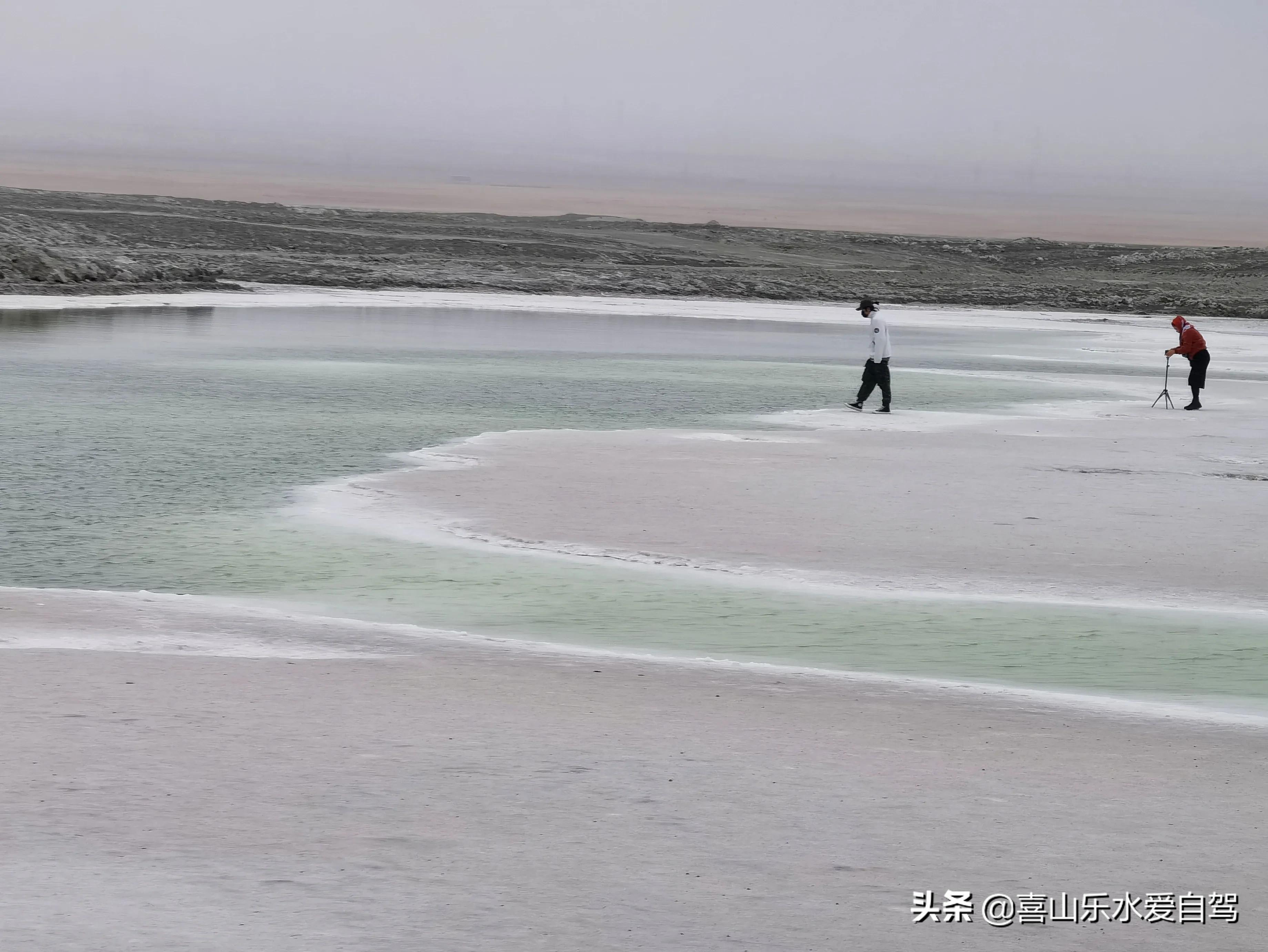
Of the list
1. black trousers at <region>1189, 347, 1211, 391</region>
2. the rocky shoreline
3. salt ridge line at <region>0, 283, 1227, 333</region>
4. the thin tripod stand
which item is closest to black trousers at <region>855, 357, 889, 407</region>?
the thin tripod stand

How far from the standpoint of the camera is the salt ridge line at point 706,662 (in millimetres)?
6836

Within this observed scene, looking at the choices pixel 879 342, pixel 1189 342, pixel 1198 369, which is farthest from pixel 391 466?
pixel 1198 369

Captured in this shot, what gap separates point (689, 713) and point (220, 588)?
3.39 m

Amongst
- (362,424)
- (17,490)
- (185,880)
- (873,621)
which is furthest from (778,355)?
(185,880)

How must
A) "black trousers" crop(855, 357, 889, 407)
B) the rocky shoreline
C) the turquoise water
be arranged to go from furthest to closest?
1. the rocky shoreline
2. "black trousers" crop(855, 357, 889, 407)
3. the turquoise water

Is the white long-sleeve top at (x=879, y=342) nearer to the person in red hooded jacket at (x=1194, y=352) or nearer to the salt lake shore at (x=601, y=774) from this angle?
the person in red hooded jacket at (x=1194, y=352)

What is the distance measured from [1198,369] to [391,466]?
39.1 ft

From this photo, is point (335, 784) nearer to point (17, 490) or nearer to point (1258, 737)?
point (1258, 737)

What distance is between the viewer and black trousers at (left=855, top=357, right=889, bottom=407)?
19406 millimetres

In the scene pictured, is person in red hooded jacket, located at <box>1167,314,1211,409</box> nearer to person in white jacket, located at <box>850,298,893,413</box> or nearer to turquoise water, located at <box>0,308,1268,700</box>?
turquoise water, located at <box>0,308,1268,700</box>

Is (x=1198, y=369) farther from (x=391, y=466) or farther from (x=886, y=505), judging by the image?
(x=391, y=466)

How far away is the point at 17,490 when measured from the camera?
11797mm

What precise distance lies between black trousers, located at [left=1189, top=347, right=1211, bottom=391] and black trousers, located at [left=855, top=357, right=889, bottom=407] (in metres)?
4.38

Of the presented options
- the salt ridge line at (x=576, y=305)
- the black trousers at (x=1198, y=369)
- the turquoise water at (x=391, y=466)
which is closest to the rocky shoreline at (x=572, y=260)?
the salt ridge line at (x=576, y=305)
